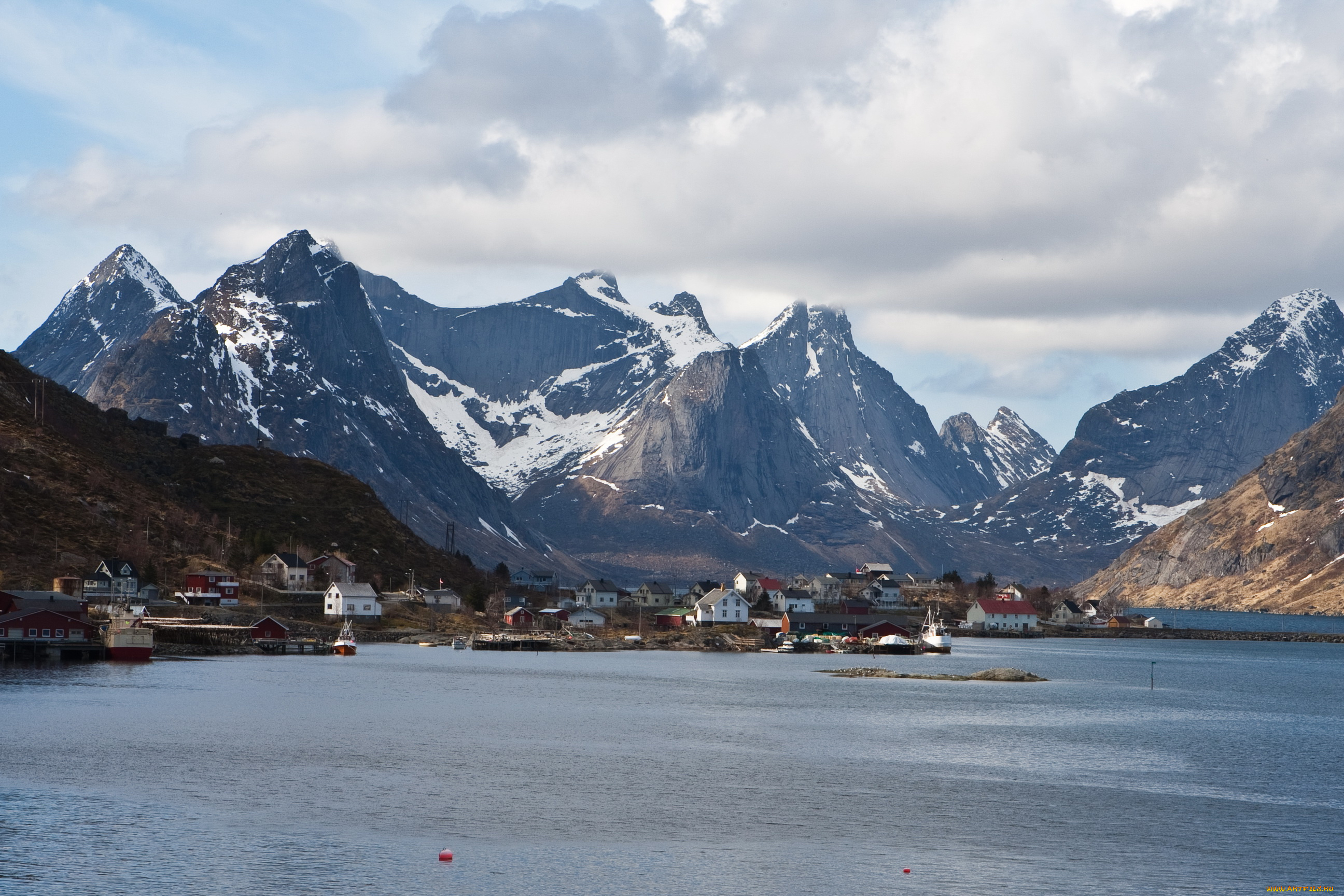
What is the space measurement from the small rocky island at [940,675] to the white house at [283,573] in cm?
7872

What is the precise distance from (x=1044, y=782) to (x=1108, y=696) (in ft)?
207

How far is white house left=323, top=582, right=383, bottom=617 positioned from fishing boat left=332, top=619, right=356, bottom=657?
20.9 meters

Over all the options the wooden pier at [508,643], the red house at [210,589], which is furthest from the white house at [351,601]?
the wooden pier at [508,643]

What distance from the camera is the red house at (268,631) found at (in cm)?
16550

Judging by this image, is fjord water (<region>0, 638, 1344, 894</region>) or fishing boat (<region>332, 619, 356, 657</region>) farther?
fishing boat (<region>332, 619, 356, 657</region>)

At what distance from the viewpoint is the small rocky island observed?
5881 inches

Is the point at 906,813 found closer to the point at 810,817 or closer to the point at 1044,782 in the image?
the point at 810,817

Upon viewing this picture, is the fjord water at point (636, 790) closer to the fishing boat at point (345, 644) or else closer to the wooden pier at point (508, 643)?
the fishing boat at point (345, 644)

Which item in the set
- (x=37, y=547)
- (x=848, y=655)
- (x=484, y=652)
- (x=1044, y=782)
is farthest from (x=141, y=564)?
(x=1044, y=782)

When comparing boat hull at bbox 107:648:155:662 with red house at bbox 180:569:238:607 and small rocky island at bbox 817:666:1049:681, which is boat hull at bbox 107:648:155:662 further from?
small rocky island at bbox 817:666:1049:681

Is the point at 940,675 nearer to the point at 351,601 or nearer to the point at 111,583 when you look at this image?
the point at 351,601

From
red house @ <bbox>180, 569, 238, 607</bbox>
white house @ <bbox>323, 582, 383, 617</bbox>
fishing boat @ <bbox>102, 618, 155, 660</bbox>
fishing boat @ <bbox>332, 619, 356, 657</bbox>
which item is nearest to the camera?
fishing boat @ <bbox>102, 618, 155, 660</bbox>

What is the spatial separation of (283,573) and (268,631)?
3137 centimetres

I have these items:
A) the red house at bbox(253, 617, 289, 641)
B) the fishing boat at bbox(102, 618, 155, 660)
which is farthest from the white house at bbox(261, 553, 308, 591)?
the fishing boat at bbox(102, 618, 155, 660)
